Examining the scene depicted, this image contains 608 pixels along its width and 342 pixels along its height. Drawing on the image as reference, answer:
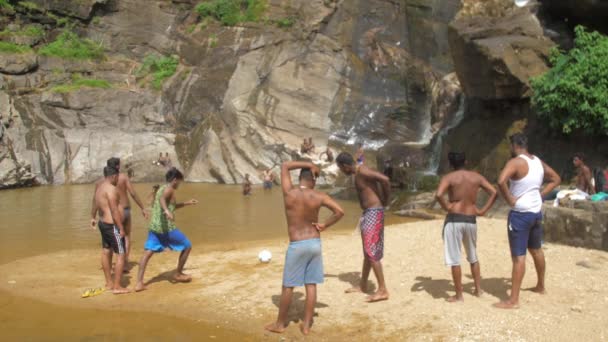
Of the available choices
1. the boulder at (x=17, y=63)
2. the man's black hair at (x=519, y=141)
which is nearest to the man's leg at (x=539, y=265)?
the man's black hair at (x=519, y=141)

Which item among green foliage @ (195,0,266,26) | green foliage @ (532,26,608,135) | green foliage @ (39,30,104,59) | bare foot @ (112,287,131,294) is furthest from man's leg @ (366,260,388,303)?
green foliage @ (39,30,104,59)

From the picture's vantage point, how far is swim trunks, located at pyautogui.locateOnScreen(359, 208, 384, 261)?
20.8 feet

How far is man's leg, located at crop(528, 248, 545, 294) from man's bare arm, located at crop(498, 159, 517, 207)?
0.66 meters

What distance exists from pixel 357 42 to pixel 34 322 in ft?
82.2

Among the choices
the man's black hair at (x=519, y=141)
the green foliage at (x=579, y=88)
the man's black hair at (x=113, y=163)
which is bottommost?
the man's black hair at (x=113, y=163)

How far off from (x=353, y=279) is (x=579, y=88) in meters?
8.71

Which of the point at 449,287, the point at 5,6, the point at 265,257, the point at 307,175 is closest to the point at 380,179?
the point at 307,175

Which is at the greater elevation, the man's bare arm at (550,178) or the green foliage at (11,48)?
the green foliage at (11,48)

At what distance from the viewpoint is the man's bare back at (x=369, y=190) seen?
6430 mm

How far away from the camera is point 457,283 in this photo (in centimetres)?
619

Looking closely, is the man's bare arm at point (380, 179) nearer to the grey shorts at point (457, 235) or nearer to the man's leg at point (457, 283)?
the grey shorts at point (457, 235)

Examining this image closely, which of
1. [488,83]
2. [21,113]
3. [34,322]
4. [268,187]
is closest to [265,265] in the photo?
[34,322]

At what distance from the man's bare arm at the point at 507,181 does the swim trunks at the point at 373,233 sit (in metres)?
1.33

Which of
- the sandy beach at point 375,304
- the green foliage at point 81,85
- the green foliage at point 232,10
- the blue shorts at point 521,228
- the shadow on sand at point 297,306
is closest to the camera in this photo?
the sandy beach at point 375,304
